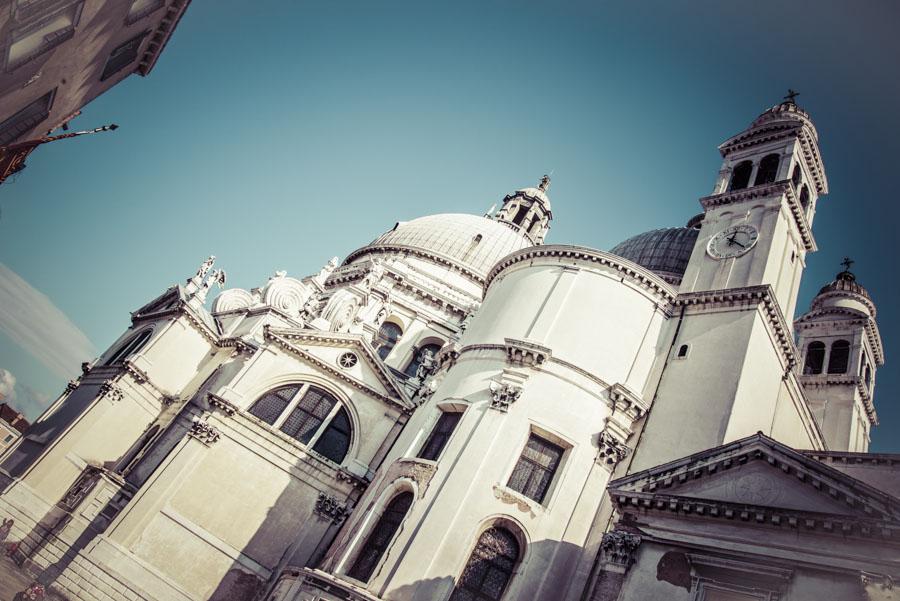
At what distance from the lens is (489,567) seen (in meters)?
15.3

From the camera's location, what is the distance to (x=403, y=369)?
30.4 m

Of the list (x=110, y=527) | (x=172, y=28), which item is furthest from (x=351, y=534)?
(x=172, y=28)

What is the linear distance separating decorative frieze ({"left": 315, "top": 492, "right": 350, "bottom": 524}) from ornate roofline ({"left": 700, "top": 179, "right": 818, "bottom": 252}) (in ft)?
66.5

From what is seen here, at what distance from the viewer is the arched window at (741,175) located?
25.0 metres

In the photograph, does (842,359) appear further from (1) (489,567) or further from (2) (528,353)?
(1) (489,567)

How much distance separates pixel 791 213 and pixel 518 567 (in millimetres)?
18656

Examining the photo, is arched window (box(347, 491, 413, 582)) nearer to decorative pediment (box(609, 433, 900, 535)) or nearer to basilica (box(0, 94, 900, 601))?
basilica (box(0, 94, 900, 601))

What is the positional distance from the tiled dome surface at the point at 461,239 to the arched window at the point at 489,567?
76.1 ft

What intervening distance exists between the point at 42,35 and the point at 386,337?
895 inches

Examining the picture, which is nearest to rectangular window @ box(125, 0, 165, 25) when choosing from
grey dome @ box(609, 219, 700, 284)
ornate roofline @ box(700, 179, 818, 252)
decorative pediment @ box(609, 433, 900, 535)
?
decorative pediment @ box(609, 433, 900, 535)

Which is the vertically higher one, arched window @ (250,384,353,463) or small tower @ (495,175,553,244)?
small tower @ (495,175,553,244)

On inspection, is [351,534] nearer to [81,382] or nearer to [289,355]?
[289,355]

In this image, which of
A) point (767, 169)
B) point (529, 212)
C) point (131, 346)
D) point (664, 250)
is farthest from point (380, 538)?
point (529, 212)

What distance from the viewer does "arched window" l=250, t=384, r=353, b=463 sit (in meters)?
22.2
